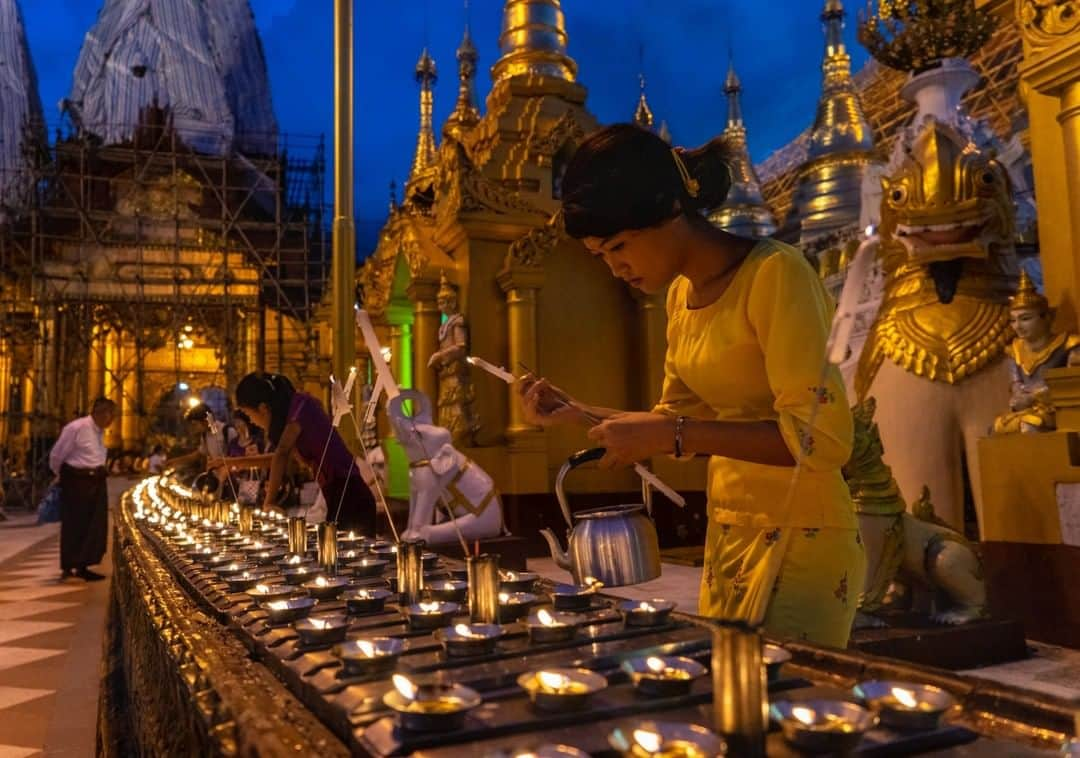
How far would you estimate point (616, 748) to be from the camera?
0.68 metres

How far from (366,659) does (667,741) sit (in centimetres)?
37

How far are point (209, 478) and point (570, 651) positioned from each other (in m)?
5.17

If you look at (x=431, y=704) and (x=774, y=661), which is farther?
(x=774, y=661)

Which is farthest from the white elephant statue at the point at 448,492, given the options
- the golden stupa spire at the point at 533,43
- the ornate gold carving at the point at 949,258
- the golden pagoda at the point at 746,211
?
the golden pagoda at the point at 746,211

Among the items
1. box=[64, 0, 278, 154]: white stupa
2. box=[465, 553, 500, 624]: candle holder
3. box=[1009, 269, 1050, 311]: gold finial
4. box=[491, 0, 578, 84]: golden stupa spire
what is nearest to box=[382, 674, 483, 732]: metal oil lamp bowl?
box=[465, 553, 500, 624]: candle holder

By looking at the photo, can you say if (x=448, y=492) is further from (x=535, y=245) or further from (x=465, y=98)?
(x=465, y=98)

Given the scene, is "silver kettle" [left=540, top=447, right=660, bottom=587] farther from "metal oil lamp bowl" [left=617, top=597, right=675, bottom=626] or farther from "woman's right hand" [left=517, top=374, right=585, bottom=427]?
"metal oil lamp bowl" [left=617, top=597, right=675, bottom=626]

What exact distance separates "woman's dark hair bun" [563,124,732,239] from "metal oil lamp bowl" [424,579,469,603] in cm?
60

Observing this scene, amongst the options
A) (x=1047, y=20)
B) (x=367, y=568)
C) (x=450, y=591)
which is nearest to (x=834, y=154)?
(x=1047, y=20)

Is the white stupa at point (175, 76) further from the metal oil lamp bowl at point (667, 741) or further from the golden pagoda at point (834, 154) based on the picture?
the metal oil lamp bowl at point (667, 741)

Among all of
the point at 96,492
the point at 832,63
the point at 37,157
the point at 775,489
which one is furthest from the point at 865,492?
the point at 37,157

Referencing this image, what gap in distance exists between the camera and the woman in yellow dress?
1.25m

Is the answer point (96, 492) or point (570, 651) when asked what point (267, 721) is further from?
point (96, 492)

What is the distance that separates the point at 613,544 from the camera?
158cm
